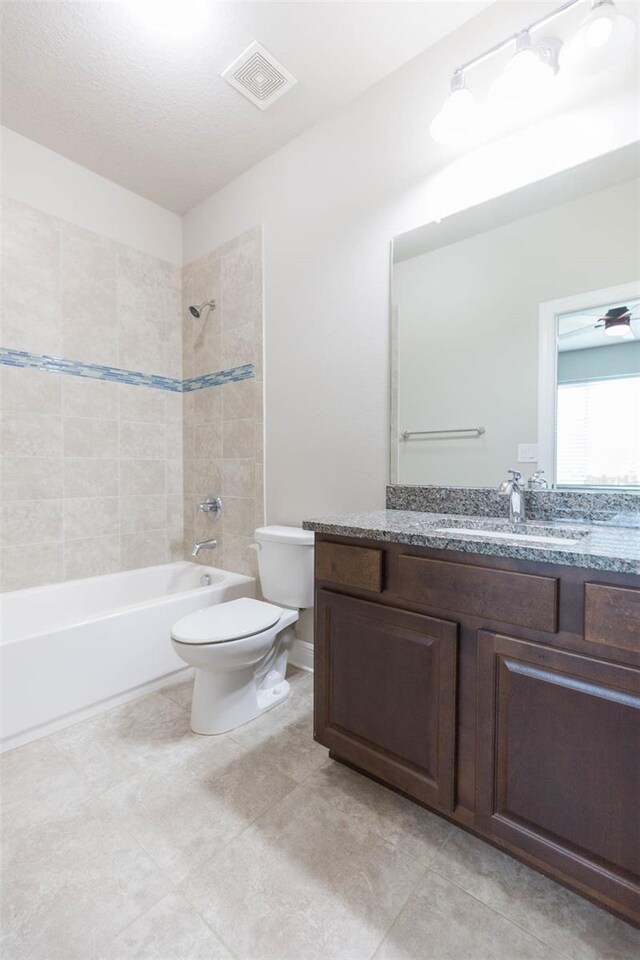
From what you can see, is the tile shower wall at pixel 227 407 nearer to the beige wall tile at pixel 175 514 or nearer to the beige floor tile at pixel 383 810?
the beige wall tile at pixel 175 514

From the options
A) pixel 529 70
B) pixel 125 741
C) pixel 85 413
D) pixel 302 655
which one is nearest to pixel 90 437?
pixel 85 413

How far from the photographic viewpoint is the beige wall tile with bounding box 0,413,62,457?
2.10 meters

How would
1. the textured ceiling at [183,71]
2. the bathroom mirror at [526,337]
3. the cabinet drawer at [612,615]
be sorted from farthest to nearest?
the textured ceiling at [183,71] → the bathroom mirror at [526,337] → the cabinet drawer at [612,615]

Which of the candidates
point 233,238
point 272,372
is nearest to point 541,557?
point 272,372

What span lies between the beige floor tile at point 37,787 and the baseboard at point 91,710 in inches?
1.4

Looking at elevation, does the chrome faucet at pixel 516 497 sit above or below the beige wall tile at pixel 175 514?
above

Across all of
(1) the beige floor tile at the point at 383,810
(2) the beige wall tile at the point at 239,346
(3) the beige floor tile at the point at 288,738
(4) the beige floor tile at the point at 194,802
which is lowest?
(3) the beige floor tile at the point at 288,738

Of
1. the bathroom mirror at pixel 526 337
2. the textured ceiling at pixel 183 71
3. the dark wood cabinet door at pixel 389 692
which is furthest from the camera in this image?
the textured ceiling at pixel 183 71

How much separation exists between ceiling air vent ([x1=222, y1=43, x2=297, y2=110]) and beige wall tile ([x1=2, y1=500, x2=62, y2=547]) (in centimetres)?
215

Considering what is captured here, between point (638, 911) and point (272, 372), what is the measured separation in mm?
2222

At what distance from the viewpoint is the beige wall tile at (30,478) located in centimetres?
210

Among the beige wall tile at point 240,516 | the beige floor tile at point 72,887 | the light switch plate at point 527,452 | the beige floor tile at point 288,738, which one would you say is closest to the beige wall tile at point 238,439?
the beige wall tile at point 240,516

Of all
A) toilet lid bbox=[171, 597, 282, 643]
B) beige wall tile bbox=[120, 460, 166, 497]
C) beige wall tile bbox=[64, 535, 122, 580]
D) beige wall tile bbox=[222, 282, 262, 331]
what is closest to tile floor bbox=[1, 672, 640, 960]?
toilet lid bbox=[171, 597, 282, 643]

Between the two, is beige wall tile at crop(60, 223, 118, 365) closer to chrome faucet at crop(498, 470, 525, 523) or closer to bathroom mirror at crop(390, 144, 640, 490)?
bathroom mirror at crop(390, 144, 640, 490)
